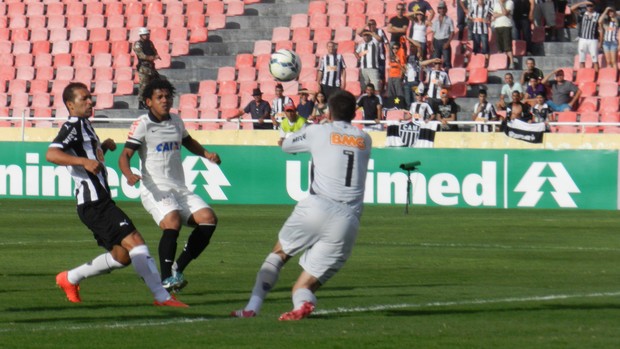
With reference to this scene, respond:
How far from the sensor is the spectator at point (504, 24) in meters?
31.2

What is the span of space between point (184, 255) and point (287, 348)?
3940mm

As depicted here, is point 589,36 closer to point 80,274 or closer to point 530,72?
point 530,72

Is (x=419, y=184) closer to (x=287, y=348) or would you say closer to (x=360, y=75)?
(x=360, y=75)

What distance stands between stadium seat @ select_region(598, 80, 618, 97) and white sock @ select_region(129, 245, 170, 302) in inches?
786

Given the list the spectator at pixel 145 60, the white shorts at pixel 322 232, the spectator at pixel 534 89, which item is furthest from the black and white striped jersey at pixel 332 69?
the white shorts at pixel 322 232

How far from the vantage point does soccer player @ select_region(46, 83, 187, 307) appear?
455 inches

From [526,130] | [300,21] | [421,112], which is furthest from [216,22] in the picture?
[526,130]

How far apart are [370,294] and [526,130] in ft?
51.5

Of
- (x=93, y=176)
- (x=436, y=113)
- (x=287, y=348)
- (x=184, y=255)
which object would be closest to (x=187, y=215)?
(x=184, y=255)

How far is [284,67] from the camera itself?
27406 millimetres

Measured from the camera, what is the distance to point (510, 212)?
86.1 feet

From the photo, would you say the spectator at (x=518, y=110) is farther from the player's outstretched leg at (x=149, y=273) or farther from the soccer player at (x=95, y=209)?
the player's outstretched leg at (x=149, y=273)

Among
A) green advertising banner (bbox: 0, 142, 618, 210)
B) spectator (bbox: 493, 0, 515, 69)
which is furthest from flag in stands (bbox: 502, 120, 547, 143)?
spectator (bbox: 493, 0, 515, 69)

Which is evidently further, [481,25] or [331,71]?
[481,25]
